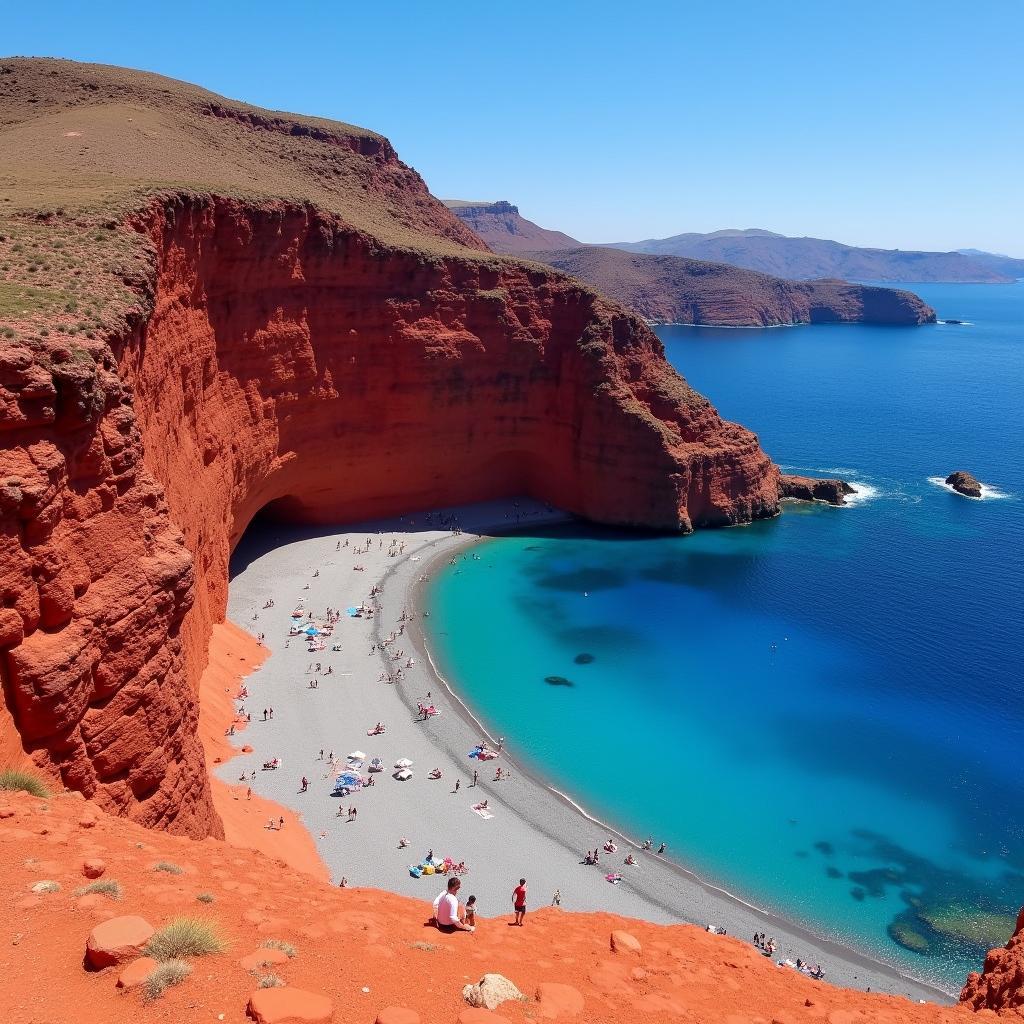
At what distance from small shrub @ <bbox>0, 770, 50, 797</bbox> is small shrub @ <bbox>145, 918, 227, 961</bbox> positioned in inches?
196

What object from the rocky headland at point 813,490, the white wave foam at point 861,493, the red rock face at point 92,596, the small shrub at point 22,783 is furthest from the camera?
the white wave foam at point 861,493

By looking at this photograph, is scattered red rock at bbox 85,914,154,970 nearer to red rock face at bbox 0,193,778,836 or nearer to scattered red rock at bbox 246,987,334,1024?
scattered red rock at bbox 246,987,334,1024

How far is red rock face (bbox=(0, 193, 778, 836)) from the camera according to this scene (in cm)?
1440

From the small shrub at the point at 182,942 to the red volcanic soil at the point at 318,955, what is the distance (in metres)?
0.16

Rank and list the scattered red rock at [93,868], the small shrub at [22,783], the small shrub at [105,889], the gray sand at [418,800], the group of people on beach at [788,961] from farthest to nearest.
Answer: the gray sand at [418,800], the group of people on beach at [788,961], the small shrub at [22,783], the scattered red rock at [93,868], the small shrub at [105,889]

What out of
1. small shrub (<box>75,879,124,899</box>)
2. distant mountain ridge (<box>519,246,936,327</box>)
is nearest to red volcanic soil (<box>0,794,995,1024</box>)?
small shrub (<box>75,879,124,899</box>)

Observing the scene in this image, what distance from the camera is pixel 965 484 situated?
6944 centimetres

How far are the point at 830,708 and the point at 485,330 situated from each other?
32.4 m

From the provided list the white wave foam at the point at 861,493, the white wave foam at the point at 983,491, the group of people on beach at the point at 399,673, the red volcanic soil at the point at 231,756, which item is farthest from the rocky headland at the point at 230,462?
the white wave foam at the point at 983,491

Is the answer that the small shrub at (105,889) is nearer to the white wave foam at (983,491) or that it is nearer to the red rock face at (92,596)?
the red rock face at (92,596)

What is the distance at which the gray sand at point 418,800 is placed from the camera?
81.9ft

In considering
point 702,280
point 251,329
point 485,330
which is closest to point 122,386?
point 251,329

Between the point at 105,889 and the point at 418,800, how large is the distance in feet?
67.6

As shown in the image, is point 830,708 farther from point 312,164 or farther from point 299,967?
point 312,164
